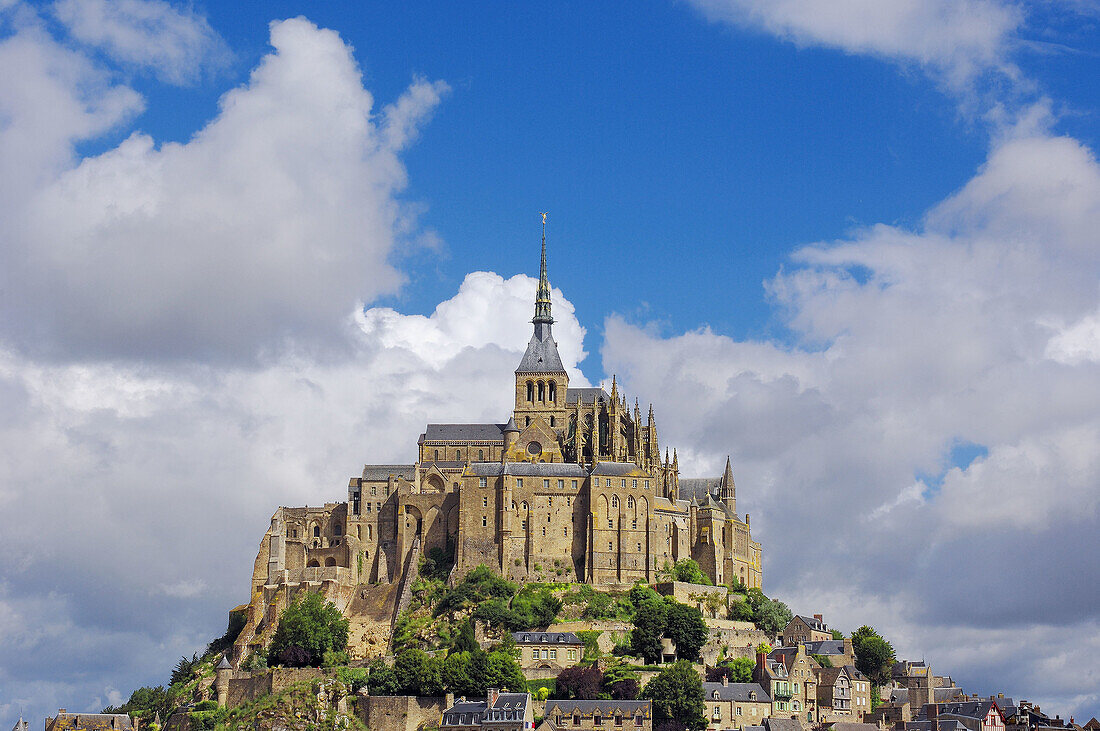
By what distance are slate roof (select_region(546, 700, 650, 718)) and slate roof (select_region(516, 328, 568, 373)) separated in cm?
4178

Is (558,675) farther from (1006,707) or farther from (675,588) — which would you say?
(1006,707)

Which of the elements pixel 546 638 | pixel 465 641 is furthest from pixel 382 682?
pixel 546 638

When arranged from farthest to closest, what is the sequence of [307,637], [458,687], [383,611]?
[383,611] < [307,637] < [458,687]

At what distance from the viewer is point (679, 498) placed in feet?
408

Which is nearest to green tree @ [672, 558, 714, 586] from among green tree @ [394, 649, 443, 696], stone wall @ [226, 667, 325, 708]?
green tree @ [394, 649, 443, 696]

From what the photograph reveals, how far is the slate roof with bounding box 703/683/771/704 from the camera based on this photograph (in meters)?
96.9

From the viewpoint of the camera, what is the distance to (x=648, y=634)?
103 metres

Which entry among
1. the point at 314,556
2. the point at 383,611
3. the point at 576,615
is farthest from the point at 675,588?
the point at 314,556

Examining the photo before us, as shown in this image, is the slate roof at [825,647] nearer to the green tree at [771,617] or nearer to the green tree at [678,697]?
the green tree at [771,617]

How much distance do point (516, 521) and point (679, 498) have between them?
1617 centimetres

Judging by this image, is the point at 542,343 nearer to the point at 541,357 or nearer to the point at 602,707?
the point at 541,357

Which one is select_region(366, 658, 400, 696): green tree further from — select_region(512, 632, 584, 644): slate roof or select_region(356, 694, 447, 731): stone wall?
select_region(512, 632, 584, 644): slate roof

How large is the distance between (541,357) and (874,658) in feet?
130

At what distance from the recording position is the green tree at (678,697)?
309 feet
